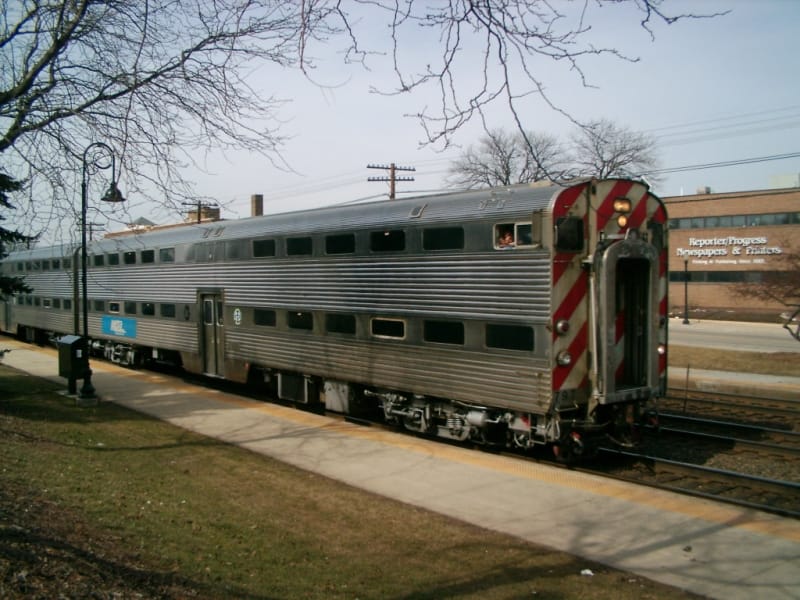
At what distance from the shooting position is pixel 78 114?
29.3 ft

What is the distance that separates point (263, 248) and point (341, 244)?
2857mm

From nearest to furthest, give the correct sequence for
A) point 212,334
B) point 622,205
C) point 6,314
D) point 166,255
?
point 622,205
point 212,334
point 166,255
point 6,314

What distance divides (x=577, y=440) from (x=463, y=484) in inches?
66.6

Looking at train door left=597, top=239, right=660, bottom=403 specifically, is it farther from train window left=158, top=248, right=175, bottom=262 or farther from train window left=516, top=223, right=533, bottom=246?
train window left=158, top=248, right=175, bottom=262

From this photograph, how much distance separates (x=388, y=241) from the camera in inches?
463

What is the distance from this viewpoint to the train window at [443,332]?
10.5 m

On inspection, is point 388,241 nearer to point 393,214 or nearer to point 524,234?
point 393,214

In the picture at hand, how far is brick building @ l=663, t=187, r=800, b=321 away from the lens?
45562mm

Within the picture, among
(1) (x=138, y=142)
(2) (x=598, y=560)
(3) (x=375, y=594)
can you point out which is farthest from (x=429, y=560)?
(1) (x=138, y=142)

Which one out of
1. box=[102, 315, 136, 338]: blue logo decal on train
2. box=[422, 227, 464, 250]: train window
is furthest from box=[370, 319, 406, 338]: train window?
box=[102, 315, 136, 338]: blue logo decal on train

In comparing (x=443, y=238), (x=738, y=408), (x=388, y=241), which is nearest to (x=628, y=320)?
(x=443, y=238)

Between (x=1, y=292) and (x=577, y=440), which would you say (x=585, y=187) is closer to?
(x=577, y=440)

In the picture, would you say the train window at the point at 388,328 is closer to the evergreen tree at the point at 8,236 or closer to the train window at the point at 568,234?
the train window at the point at 568,234

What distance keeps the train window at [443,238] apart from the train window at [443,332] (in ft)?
3.78
